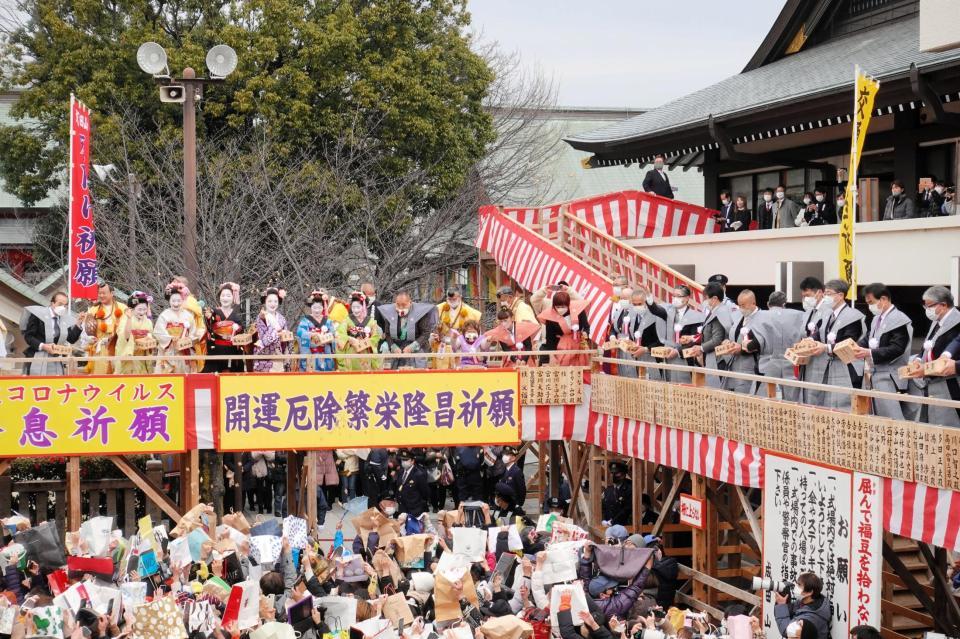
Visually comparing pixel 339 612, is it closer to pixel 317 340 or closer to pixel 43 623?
pixel 43 623

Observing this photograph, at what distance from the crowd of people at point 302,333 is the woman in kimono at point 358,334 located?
0.01 m

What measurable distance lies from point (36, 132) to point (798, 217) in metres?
18.7

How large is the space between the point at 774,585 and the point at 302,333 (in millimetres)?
7351

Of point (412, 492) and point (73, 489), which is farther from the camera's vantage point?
point (412, 492)

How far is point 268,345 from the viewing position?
50.9ft

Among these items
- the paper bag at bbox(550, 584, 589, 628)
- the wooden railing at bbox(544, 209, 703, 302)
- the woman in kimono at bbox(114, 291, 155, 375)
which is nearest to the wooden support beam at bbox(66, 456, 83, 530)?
the woman in kimono at bbox(114, 291, 155, 375)

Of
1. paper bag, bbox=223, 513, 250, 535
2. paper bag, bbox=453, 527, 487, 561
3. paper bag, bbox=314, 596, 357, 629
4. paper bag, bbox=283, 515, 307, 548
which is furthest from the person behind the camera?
paper bag, bbox=223, 513, 250, 535

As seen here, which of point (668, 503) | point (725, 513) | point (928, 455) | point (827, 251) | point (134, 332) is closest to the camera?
point (928, 455)

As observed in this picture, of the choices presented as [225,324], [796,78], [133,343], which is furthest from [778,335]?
[796,78]

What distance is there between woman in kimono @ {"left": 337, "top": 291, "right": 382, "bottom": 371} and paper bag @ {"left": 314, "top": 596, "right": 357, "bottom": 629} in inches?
214

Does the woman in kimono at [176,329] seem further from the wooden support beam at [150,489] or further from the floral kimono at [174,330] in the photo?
the wooden support beam at [150,489]

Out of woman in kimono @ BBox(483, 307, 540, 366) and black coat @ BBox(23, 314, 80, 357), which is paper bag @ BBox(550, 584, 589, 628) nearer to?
woman in kimono @ BBox(483, 307, 540, 366)

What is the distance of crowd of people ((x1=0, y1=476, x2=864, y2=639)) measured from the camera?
10023mm

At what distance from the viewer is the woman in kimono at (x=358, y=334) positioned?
15711 millimetres
